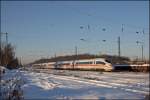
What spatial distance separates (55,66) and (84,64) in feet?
103

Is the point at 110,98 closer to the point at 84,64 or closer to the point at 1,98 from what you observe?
the point at 1,98

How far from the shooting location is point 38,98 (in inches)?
529

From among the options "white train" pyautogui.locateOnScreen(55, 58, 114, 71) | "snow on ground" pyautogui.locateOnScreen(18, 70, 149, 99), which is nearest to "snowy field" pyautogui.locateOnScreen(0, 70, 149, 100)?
"snow on ground" pyautogui.locateOnScreen(18, 70, 149, 99)

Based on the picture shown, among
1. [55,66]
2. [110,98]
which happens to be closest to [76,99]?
[110,98]

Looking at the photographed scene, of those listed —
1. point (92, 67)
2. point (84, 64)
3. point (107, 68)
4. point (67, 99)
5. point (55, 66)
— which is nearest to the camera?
point (67, 99)

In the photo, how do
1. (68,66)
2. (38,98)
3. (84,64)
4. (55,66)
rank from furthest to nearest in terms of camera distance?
(55,66) → (68,66) → (84,64) → (38,98)

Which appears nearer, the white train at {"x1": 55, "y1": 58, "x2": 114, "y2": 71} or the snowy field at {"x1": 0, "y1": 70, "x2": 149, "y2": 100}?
the snowy field at {"x1": 0, "y1": 70, "x2": 149, "y2": 100}

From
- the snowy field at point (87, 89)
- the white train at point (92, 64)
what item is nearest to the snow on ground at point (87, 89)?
the snowy field at point (87, 89)

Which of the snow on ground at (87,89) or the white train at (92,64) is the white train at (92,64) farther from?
the snow on ground at (87,89)

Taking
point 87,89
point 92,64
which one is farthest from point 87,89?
point 92,64

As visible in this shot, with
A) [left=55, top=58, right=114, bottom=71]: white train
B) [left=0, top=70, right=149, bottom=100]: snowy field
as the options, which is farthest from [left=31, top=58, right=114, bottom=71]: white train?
[left=0, top=70, right=149, bottom=100]: snowy field

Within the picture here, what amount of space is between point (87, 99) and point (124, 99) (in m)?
1.50

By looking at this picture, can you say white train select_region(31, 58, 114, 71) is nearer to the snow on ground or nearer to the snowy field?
the snowy field

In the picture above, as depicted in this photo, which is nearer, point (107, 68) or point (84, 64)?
point (107, 68)
